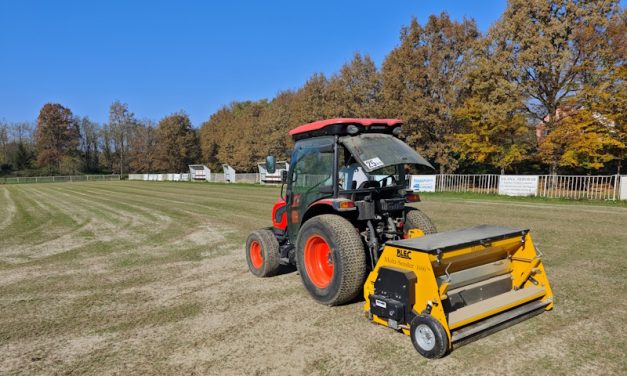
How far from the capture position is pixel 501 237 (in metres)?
4.07

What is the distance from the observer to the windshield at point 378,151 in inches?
171

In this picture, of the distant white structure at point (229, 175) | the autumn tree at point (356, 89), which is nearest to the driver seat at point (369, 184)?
the autumn tree at point (356, 89)

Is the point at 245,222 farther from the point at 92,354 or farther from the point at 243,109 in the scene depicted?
the point at 243,109

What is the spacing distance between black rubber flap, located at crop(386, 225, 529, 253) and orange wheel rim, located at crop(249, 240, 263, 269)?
9.72ft

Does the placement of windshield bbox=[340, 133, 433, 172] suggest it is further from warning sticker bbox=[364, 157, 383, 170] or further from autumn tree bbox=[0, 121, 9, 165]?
autumn tree bbox=[0, 121, 9, 165]

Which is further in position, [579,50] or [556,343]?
[579,50]

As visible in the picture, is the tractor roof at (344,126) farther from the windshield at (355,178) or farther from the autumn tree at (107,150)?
the autumn tree at (107,150)

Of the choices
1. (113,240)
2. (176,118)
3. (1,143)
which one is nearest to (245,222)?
(113,240)

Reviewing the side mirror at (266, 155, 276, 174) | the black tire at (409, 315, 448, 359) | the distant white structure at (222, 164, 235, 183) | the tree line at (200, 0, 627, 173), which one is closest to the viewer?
the black tire at (409, 315, 448, 359)

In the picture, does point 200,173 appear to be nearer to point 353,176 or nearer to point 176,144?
point 176,144

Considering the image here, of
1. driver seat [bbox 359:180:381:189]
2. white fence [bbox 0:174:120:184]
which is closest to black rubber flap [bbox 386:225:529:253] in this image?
driver seat [bbox 359:180:381:189]

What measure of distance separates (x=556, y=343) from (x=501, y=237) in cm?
104

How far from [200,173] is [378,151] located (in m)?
A: 56.9

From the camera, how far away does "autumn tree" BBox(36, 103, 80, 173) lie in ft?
264
